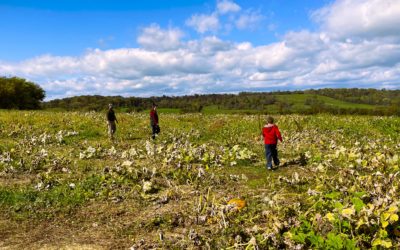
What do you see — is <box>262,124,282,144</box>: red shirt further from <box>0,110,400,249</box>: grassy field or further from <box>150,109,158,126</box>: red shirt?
<box>150,109,158,126</box>: red shirt

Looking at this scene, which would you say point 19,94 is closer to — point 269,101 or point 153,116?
point 153,116

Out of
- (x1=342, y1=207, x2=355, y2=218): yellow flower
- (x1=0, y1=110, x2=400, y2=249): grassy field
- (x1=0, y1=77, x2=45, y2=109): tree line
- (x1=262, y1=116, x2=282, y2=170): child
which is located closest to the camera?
(x1=342, y1=207, x2=355, y2=218): yellow flower

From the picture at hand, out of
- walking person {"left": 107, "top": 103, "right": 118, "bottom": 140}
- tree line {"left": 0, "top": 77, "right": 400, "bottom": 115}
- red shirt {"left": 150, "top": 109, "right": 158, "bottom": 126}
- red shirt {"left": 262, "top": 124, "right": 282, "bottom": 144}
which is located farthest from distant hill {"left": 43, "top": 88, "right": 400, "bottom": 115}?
red shirt {"left": 262, "top": 124, "right": 282, "bottom": 144}

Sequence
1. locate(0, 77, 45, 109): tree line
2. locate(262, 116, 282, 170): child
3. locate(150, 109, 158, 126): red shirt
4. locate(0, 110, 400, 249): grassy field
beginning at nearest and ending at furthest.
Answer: locate(0, 110, 400, 249): grassy field → locate(262, 116, 282, 170): child → locate(150, 109, 158, 126): red shirt → locate(0, 77, 45, 109): tree line

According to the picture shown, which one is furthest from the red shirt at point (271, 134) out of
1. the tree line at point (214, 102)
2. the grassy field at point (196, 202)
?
the tree line at point (214, 102)

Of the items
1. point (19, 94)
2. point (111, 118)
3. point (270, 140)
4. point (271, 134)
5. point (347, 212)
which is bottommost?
point (347, 212)

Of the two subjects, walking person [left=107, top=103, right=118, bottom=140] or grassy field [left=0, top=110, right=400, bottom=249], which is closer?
grassy field [left=0, top=110, right=400, bottom=249]

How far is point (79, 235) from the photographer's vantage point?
9.78m

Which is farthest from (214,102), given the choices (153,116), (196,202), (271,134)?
(196,202)

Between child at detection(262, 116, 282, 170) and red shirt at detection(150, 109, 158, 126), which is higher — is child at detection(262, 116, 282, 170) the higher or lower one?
the lower one

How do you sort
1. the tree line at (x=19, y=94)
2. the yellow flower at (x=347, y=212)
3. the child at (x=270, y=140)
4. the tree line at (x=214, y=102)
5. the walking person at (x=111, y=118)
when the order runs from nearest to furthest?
1. the yellow flower at (x=347, y=212)
2. the child at (x=270, y=140)
3. the walking person at (x=111, y=118)
4. the tree line at (x=214, y=102)
5. the tree line at (x=19, y=94)

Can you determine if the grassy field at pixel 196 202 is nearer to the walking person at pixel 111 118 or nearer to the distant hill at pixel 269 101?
the walking person at pixel 111 118

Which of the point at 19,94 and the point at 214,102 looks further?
the point at 214,102

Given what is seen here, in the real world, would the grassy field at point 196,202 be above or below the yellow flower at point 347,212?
below
